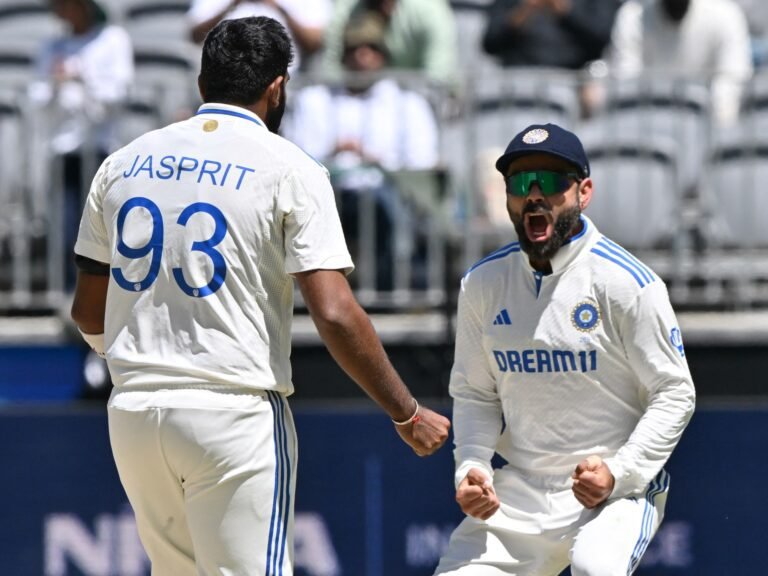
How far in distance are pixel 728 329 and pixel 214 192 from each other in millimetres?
4287

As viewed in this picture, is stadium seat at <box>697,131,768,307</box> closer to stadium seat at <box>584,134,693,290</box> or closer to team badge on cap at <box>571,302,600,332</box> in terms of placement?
stadium seat at <box>584,134,693,290</box>

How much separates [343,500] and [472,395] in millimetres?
2232

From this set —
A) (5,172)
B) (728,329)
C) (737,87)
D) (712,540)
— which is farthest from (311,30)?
(712,540)

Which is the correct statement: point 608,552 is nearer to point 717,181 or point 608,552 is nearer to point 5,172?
point 717,181

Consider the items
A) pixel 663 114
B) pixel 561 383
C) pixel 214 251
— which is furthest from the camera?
pixel 663 114

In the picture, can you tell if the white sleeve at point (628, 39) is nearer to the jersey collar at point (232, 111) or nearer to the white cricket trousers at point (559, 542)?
the white cricket trousers at point (559, 542)

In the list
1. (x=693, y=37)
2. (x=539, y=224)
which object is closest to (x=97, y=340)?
(x=539, y=224)

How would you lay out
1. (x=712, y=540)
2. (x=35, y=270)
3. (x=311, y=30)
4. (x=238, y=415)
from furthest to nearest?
(x=311, y=30)
(x=35, y=270)
(x=712, y=540)
(x=238, y=415)

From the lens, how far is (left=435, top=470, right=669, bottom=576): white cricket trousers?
434 centimetres

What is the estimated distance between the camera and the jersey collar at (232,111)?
13.7ft

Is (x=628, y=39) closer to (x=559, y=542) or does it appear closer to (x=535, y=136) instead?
(x=535, y=136)

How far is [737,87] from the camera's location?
810cm

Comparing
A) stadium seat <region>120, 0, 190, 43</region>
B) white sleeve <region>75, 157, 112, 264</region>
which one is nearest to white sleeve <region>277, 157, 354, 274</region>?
white sleeve <region>75, 157, 112, 264</region>

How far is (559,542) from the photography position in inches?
179
